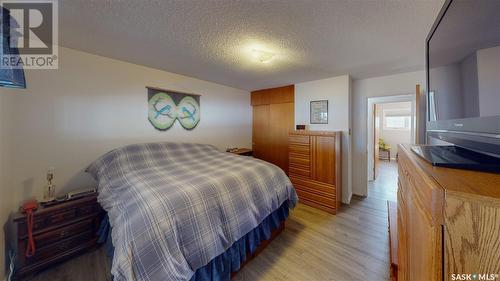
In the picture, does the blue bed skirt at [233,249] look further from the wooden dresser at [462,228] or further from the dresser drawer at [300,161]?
the wooden dresser at [462,228]

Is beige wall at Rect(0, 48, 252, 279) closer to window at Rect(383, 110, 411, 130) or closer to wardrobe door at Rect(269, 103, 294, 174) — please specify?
wardrobe door at Rect(269, 103, 294, 174)

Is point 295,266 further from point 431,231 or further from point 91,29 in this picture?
point 91,29

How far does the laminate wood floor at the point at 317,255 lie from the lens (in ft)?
5.49

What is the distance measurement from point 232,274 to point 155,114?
2.57m

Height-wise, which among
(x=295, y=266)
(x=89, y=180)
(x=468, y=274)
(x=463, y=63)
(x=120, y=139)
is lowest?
(x=295, y=266)

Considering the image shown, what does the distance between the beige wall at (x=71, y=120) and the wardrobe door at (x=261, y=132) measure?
2162mm

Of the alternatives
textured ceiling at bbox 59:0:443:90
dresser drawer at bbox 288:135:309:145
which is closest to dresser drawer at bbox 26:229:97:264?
textured ceiling at bbox 59:0:443:90

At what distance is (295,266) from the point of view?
179 cm

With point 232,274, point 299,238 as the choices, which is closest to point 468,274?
point 232,274

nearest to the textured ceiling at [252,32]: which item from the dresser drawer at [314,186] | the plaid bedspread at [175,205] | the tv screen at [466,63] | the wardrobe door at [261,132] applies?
the tv screen at [466,63]

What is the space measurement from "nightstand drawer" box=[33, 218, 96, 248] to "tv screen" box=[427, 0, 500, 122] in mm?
3071

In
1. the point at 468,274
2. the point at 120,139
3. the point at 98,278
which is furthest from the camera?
the point at 120,139

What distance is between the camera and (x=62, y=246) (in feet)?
5.89

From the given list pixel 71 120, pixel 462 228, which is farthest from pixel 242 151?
pixel 462 228
